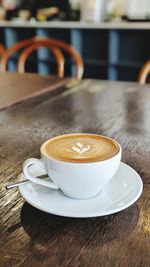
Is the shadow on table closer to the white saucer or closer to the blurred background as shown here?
the white saucer

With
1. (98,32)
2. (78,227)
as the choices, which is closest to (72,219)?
(78,227)

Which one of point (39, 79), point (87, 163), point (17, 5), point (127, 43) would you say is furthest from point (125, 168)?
point (17, 5)

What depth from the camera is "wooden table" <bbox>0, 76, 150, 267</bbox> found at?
1.16 feet

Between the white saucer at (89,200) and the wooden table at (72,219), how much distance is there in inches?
0.7

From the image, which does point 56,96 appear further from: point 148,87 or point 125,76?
point 125,76

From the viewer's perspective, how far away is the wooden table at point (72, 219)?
Result: 0.35 m

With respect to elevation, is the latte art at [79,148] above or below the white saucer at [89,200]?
above

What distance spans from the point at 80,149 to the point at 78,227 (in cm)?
10

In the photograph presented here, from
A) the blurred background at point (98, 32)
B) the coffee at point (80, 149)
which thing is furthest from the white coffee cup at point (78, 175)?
the blurred background at point (98, 32)

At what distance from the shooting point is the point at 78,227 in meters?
0.40

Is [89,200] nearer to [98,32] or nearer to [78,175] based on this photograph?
[78,175]

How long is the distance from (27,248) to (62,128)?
0.43m

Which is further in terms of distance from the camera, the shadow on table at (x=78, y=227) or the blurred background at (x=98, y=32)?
the blurred background at (x=98, y=32)

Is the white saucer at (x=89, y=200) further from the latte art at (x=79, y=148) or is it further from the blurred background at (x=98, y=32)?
the blurred background at (x=98, y=32)
